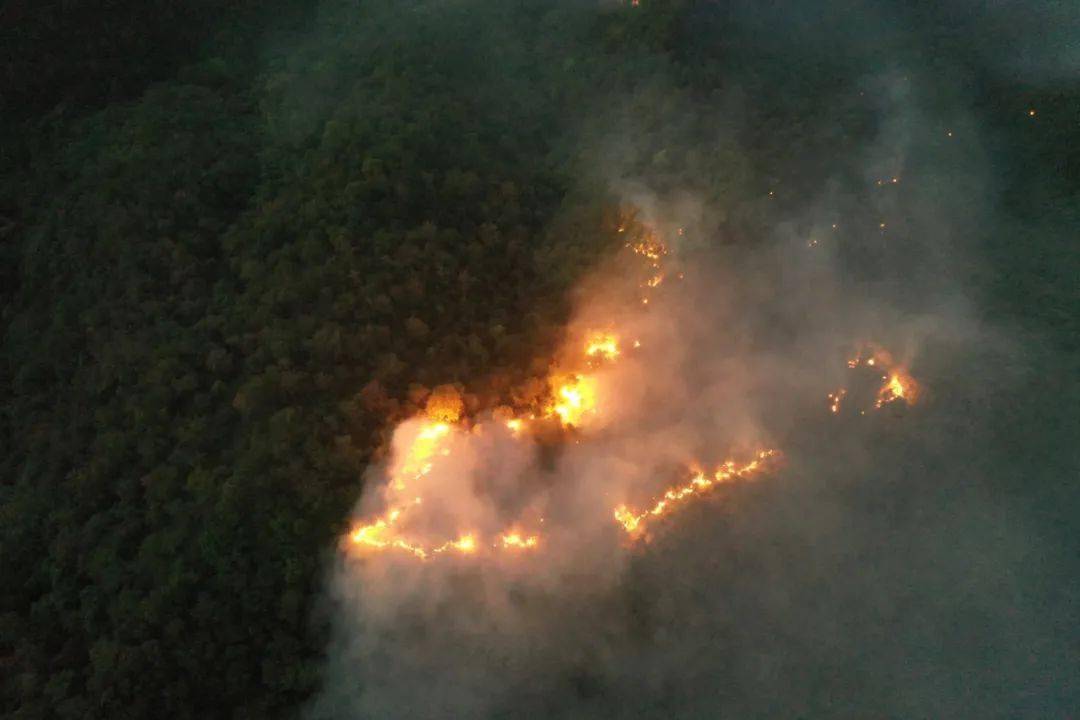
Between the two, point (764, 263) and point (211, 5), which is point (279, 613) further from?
point (211, 5)

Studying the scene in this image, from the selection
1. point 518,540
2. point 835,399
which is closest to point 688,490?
point 518,540

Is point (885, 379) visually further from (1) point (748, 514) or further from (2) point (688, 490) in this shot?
(2) point (688, 490)

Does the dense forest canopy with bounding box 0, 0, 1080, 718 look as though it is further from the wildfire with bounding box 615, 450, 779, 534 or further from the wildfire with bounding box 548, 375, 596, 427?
the wildfire with bounding box 615, 450, 779, 534

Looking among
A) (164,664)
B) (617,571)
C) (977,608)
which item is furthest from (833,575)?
(164,664)

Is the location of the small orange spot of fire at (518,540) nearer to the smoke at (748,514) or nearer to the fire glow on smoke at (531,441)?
the fire glow on smoke at (531,441)

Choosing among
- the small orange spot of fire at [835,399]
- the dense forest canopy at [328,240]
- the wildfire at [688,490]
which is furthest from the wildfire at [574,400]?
the small orange spot of fire at [835,399]

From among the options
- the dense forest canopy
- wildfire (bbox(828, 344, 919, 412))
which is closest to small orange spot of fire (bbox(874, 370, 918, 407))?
wildfire (bbox(828, 344, 919, 412))
